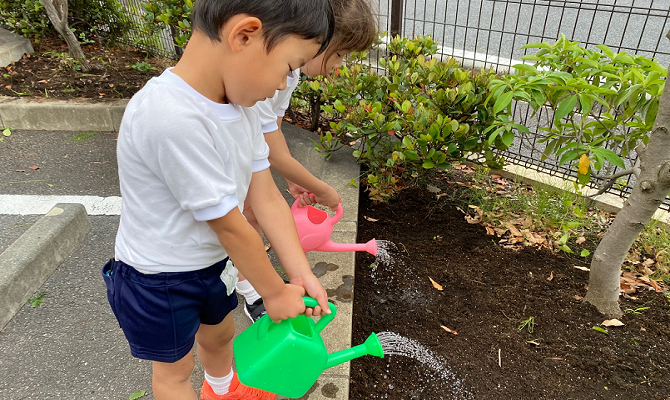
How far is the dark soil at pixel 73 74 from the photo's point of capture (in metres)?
4.50

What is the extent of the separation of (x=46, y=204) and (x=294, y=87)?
7.20ft

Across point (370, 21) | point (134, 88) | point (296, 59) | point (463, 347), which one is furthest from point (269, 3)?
point (134, 88)

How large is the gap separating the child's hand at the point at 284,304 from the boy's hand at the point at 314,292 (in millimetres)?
50

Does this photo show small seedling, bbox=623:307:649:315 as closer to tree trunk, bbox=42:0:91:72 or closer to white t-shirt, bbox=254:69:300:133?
white t-shirt, bbox=254:69:300:133

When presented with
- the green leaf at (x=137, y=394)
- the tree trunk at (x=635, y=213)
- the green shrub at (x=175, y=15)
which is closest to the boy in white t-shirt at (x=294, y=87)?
the green leaf at (x=137, y=394)

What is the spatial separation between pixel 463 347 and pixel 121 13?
19.0ft

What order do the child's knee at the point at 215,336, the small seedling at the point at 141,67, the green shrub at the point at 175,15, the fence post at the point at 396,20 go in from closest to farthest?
the child's knee at the point at 215,336 < the green shrub at the point at 175,15 < the fence post at the point at 396,20 < the small seedling at the point at 141,67

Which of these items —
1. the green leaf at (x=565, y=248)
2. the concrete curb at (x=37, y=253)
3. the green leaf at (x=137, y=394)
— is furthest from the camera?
the green leaf at (x=565, y=248)

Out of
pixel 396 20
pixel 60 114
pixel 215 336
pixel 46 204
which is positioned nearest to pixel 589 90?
pixel 215 336

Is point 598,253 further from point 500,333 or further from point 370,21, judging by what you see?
point 370,21

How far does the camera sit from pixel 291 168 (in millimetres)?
1954

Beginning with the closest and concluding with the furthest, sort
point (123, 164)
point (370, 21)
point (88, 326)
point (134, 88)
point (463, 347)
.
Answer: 1. point (123, 164)
2. point (370, 21)
3. point (463, 347)
4. point (88, 326)
5. point (134, 88)

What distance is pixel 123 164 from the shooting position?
112cm

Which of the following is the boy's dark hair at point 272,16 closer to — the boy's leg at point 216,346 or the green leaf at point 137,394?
the boy's leg at point 216,346
